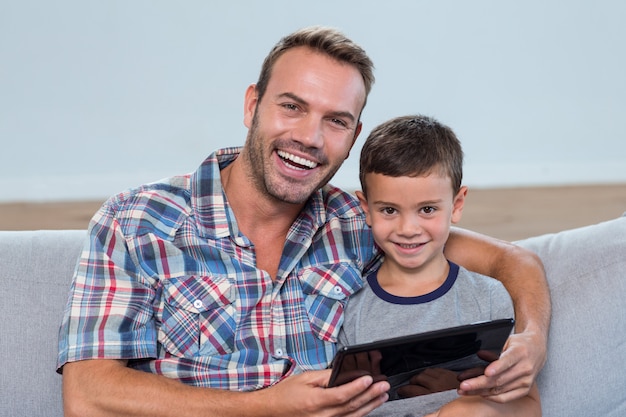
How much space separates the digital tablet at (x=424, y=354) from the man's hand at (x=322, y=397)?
0.02m

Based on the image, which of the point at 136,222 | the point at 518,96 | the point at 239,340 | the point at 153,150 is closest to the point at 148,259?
the point at 136,222

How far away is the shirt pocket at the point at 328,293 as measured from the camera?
185 centimetres

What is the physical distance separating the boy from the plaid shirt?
9 cm

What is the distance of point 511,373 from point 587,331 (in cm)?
41

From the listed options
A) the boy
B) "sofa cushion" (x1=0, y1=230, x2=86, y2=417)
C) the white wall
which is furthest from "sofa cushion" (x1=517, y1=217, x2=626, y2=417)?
the white wall

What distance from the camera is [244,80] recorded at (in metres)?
5.19

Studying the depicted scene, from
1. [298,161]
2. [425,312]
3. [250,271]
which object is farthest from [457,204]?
[250,271]

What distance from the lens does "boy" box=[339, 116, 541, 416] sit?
1792mm

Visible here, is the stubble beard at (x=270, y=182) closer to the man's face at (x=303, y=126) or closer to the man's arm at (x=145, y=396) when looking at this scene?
the man's face at (x=303, y=126)

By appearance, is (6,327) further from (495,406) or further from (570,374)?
(570,374)

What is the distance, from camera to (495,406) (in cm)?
167

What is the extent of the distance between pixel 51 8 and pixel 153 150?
0.96m

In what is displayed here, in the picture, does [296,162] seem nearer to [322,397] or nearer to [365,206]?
[365,206]

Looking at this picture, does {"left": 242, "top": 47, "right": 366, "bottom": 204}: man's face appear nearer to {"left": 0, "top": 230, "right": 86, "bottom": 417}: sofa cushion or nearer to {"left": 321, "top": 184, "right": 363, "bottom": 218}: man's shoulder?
{"left": 321, "top": 184, "right": 363, "bottom": 218}: man's shoulder
